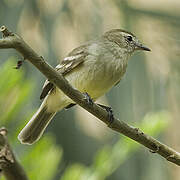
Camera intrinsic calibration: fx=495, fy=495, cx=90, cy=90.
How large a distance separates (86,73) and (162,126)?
678 millimetres

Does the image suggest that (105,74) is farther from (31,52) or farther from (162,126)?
(31,52)

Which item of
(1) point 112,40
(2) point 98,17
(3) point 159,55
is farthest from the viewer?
(1) point 112,40

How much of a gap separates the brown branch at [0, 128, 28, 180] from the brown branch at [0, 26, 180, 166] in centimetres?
30

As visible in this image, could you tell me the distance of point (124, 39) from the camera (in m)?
3.47

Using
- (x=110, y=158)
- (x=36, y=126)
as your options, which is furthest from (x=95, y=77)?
(x=110, y=158)

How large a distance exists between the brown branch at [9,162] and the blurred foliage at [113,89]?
9.3 inches

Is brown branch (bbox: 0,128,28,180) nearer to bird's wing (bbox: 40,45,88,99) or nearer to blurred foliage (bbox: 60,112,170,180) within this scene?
blurred foliage (bbox: 60,112,170,180)

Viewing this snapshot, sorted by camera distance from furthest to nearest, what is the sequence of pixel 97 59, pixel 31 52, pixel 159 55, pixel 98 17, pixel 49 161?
pixel 97 59 → pixel 98 17 → pixel 159 55 → pixel 49 161 → pixel 31 52

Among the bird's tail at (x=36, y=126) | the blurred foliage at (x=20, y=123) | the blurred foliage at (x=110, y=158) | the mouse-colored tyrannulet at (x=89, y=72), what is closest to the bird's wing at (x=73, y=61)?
the mouse-colored tyrannulet at (x=89, y=72)

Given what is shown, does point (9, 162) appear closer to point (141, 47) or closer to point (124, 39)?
point (141, 47)

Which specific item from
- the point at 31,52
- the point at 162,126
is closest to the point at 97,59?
the point at 162,126

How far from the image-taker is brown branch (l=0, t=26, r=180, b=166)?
169cm

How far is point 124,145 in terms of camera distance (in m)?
2.46

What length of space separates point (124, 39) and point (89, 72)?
0.60 meters
